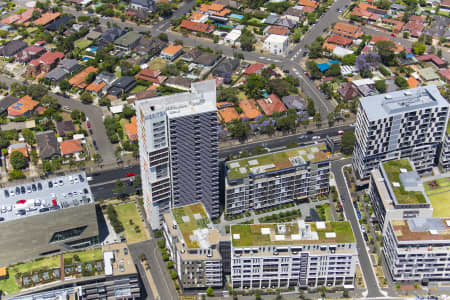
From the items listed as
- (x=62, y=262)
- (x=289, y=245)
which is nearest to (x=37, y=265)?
(x=62, y=262)

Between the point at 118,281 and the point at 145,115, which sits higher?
the point at 145,115

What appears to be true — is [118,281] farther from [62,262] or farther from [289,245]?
[289,245]

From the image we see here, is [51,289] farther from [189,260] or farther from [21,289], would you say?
[189,260]

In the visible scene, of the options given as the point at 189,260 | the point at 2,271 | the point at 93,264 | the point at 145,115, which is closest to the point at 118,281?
the point at 93,264

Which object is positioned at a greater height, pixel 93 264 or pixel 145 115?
pixel 145 115

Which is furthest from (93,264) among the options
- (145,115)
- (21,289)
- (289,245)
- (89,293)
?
(289,245)

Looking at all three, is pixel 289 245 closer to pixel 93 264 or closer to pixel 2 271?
pixel 93 264
